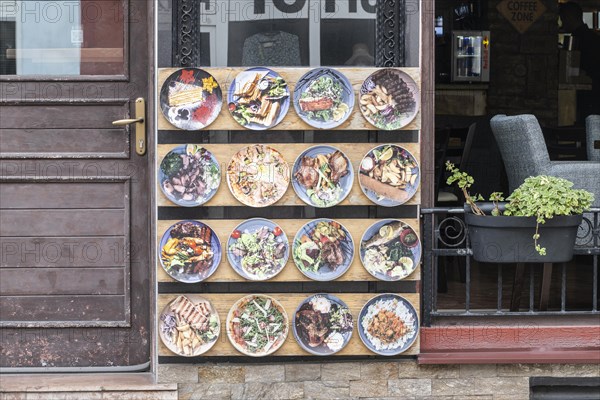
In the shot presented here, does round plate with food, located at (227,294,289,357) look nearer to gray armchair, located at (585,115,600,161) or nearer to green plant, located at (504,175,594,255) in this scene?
green plant, located at (504,175,594,255)

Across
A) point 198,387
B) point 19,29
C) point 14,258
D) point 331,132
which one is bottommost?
point 198,387

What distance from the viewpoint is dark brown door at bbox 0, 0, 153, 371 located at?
15.4 ft

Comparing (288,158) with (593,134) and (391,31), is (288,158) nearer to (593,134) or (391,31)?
(391,31)

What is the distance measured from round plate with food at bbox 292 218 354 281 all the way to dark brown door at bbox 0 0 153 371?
0.77 m

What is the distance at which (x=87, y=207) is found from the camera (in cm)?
471

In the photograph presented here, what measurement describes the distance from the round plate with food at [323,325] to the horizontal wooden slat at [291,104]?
0.78 meters

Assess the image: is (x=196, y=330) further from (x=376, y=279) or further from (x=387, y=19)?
(x=387, y=19)

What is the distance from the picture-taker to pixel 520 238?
448 cm

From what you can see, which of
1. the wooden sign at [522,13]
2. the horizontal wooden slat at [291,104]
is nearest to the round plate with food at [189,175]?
the horizontal wooden slat at [291,104]

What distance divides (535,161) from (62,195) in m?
2.42

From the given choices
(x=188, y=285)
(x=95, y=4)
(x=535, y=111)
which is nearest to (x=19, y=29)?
(x=95, y=4)

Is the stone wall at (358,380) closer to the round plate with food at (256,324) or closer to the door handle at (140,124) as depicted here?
the round plate with food at (256,324)

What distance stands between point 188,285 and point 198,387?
482 millimetres

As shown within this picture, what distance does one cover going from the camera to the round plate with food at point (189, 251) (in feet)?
14.5
